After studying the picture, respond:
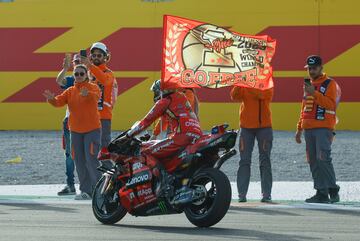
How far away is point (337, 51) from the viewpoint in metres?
21.0

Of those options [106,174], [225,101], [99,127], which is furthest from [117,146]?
A: [225,101]

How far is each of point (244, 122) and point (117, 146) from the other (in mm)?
2759

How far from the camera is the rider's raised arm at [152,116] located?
440 inches

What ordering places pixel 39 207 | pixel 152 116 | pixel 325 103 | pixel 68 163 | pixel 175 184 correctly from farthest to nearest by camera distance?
pixel 68 163 < pixel 325 103 < pixel 39 207 < pixel 152 116 < pixel 175 184

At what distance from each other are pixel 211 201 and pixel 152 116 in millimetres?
1157

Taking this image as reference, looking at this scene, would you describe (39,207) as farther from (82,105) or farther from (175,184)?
(175,184)

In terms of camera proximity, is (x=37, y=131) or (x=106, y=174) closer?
(x=106, y=174)

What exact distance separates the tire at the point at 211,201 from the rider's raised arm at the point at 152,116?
796 millimetres

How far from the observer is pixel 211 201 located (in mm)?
10703

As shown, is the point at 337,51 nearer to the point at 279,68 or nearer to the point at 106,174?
the point at 279,68

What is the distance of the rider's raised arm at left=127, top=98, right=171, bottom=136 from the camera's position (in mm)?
11172

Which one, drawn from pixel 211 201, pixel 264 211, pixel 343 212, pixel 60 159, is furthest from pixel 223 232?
pixel 60 159

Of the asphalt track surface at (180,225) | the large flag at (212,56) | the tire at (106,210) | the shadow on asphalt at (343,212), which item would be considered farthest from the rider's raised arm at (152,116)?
the shadow on asphalt at (343,212)

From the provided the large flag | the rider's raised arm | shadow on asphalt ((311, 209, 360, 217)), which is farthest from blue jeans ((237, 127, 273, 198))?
the rider's raised arm
